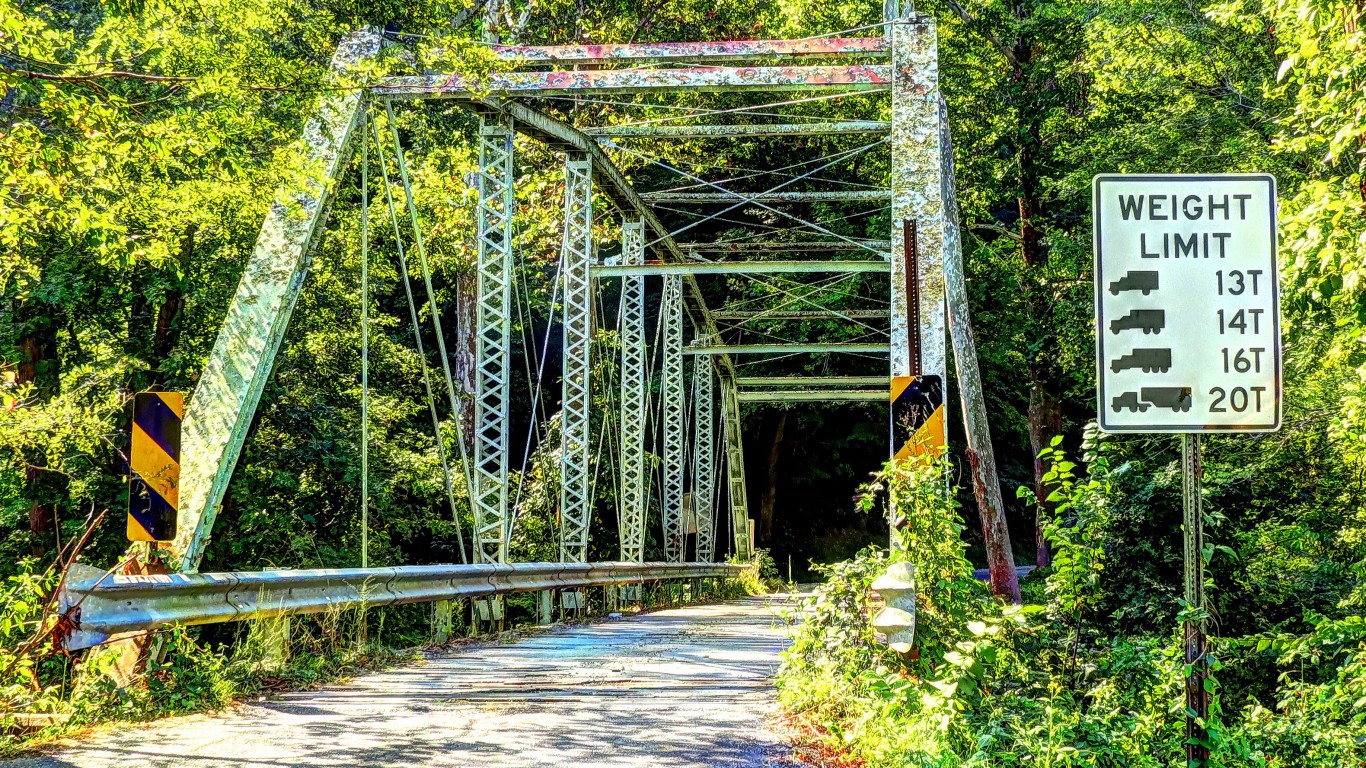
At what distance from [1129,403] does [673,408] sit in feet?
65.6

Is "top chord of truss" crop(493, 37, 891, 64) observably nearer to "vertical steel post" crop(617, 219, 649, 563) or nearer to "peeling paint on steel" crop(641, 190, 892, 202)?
"peeling paint on steel" crop(641, 190, 892, 202)

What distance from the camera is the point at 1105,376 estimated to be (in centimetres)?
387

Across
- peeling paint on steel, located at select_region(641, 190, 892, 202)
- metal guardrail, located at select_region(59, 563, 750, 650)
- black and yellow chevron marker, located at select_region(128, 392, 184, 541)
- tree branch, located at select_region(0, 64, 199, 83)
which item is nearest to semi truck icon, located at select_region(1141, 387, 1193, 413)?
metal guardrail, located at select_region(59, 563, 750, 650)

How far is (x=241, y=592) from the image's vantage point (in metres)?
7.03

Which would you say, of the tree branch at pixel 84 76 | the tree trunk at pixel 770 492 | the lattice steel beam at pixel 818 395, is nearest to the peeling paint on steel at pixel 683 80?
the tree branch at pixel 84 76

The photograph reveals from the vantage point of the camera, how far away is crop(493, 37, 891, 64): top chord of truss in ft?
38.8

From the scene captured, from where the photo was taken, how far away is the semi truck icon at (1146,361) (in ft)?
12.8

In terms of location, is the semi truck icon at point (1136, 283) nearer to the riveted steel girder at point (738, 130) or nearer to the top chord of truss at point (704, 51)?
the top chord of truss at point (704, 51)

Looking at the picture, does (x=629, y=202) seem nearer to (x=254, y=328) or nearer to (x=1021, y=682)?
(x=254, y=328)

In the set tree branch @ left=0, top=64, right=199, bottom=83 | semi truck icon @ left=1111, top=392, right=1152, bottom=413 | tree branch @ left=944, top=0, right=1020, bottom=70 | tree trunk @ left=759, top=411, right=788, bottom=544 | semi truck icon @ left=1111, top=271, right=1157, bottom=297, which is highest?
tree branch @ left=944, top=0, right=1020, bottom=70

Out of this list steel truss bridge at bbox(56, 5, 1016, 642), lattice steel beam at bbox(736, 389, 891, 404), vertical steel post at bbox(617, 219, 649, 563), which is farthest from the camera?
lattice steel beam at bbox(736, 389, 891, 404)

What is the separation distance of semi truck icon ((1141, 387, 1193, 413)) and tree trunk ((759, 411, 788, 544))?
117 ft

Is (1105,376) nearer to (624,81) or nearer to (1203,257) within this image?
(1203,257)

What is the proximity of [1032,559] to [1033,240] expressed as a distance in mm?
20470
